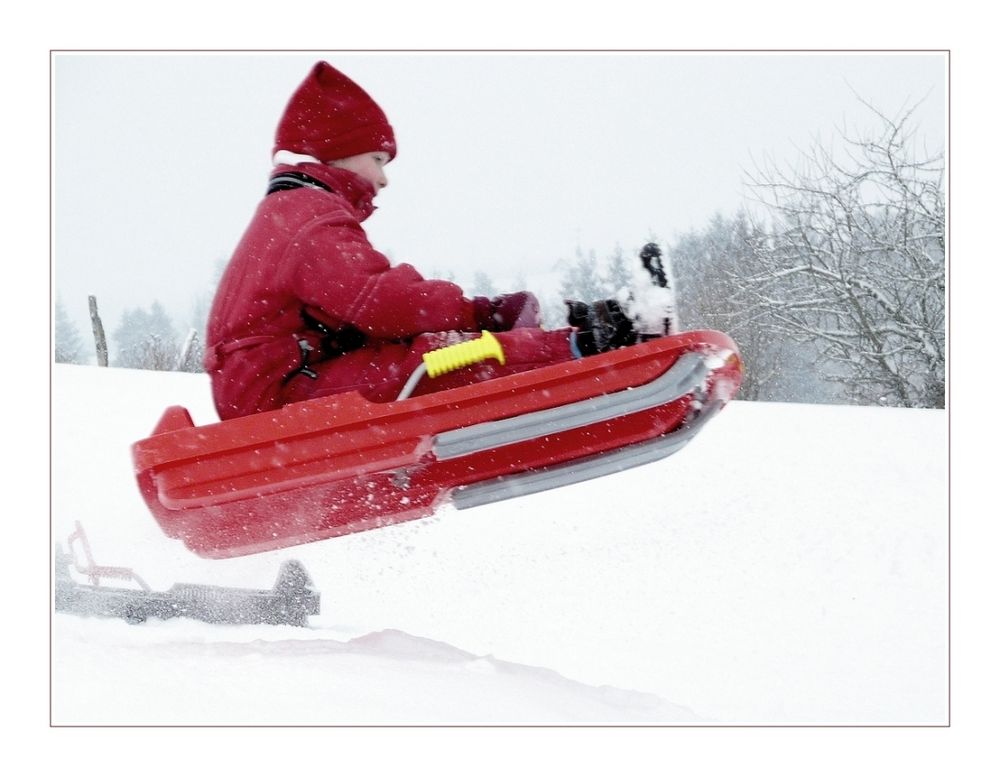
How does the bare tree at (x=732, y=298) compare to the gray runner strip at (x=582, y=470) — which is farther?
the bare tree at (x=732, y=298)

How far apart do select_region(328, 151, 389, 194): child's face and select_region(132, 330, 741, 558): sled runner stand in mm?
495

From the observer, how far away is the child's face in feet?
7.98

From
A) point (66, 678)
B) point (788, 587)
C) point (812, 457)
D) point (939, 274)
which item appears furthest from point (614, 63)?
point (66, 678)

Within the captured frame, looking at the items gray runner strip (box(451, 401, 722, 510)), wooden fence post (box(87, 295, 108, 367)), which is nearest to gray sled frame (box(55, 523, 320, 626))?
gray runner strip (box(451, 401, 722, 510))

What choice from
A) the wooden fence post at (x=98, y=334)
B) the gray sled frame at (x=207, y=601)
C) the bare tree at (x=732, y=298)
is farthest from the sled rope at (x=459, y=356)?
the bare tree at (x=732, y=298)

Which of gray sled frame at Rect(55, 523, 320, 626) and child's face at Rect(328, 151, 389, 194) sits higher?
child's face at Rect(328, 151, 389, 194)

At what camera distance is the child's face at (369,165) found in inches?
95.8

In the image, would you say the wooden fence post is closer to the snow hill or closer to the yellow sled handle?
the snow hill

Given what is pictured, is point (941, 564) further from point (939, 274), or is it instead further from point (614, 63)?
point (614, 63)

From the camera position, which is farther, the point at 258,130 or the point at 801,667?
the point at 258,130

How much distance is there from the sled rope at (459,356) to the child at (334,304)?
0.03 m

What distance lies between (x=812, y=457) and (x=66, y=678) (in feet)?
10.2

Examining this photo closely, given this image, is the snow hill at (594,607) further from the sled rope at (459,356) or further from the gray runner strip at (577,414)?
the sled rope at (459,356)

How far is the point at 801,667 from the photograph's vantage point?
3.27 m
